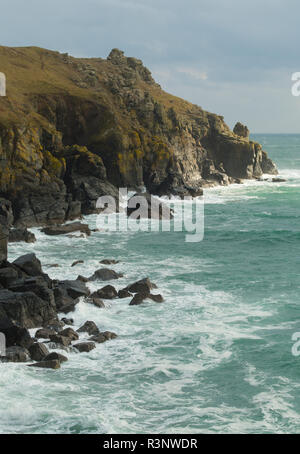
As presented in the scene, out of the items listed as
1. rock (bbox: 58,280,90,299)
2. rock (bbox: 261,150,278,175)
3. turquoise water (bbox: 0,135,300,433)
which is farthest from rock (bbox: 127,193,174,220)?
rock (bbox: 261,150,278,175)

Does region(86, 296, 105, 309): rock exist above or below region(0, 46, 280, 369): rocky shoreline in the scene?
below

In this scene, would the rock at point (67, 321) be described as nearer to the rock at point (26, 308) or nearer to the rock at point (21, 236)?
the rock at point (26, 308)

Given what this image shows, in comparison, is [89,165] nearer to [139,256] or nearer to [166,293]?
[139,256]

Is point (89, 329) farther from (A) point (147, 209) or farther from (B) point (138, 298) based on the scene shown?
(A) point (147, 209)

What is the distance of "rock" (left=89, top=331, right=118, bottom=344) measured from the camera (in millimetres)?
30656

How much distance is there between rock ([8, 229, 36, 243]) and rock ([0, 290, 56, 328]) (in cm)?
2256

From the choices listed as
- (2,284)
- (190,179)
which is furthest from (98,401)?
(190,179)

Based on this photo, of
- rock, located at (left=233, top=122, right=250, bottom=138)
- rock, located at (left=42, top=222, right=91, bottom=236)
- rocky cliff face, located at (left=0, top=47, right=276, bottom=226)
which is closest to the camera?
rock, located at (left=42, top=222, right=91, bottom=236)

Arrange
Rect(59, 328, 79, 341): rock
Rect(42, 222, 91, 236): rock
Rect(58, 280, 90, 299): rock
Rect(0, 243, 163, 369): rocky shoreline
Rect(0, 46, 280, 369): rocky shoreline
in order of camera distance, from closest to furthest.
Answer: Rect(0, 243, 163, 369): rocky shoreline < Rect(59, 328, 79, 341): rock < Rect(0, 46, 280, 369): rocky shoreline < Rect(58, 280, 90, 299): rock < Rect(42, 222, 91, 236): rock

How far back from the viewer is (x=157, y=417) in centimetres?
2261

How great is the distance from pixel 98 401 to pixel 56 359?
437 cm

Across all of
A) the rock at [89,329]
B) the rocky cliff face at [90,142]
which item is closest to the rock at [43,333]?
the rock at [89,329]

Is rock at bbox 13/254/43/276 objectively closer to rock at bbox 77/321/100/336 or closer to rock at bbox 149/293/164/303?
rock at bbox 149/293/164/303

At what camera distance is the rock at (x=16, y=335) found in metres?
28.7
